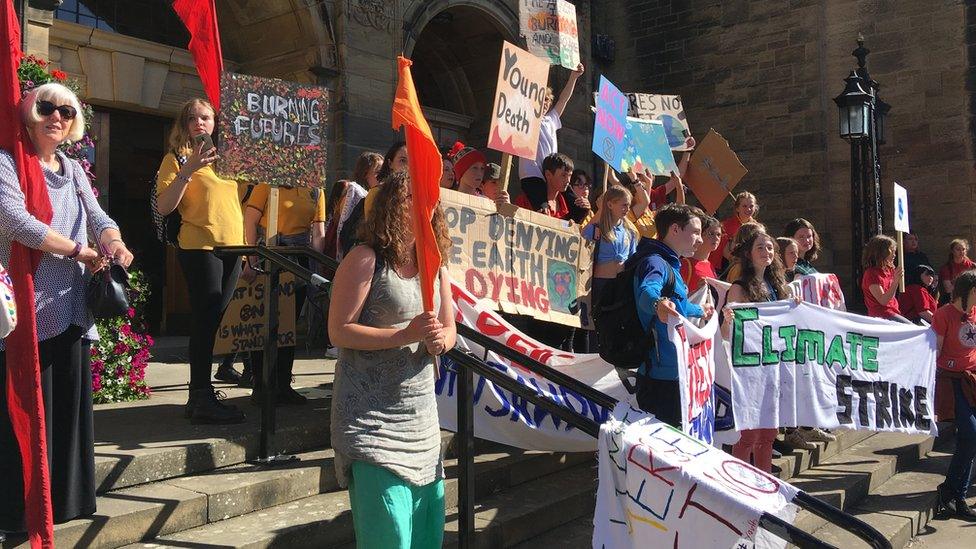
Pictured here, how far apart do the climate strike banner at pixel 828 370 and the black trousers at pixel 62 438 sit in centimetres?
357

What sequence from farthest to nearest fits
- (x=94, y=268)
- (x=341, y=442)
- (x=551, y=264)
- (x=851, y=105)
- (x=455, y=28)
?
1. (x=455, y=28)
2. (x=851, y=105)
3. (x=551, y=264)
4. (x=94, y=268)
5. (x=341, y=442)

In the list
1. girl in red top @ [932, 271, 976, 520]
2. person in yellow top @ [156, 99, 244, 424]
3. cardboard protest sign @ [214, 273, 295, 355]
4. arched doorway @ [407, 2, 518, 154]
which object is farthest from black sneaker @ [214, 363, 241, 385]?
arched doorway @ [407, 2, 518, 154]

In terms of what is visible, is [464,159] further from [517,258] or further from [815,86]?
[815,86]

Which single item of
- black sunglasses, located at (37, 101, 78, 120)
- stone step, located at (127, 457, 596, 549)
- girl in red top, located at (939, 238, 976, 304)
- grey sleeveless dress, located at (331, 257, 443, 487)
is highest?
black sunglasses, located at (37, 101, 78, 120)

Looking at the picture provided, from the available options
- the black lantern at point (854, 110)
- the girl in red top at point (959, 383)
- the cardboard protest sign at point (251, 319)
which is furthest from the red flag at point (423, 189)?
the black lantern at point (854, 110)

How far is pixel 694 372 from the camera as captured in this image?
156 inches

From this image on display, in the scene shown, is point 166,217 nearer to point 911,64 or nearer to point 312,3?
point 312,3

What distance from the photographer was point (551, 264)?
5.84 meters

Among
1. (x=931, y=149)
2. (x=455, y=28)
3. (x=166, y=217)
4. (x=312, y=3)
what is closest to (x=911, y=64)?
(x=931, y=149)

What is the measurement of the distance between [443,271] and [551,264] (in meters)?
2.98

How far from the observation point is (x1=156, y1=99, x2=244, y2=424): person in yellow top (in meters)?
4.14

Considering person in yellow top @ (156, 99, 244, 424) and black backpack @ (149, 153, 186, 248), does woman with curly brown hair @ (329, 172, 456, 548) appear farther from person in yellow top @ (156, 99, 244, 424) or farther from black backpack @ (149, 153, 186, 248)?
black backpack @ (149, 153, 186, 248)

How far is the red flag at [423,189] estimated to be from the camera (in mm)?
2654

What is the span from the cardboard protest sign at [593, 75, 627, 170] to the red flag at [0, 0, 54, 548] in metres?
4.08
